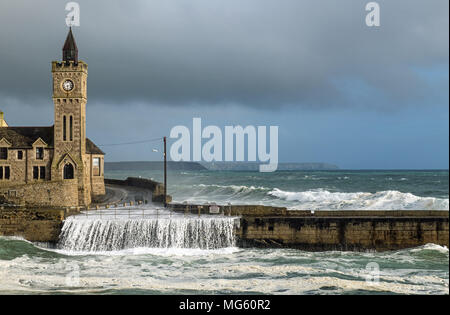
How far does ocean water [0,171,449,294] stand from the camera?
25438 mm

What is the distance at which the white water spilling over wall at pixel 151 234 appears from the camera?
1371 inches

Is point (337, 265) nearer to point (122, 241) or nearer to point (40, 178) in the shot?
point (122, 241)

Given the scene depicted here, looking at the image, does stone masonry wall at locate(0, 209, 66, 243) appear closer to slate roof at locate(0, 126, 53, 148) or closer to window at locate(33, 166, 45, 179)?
window at locate(33, 166, 45, 179)

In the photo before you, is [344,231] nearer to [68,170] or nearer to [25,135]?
[68,170]

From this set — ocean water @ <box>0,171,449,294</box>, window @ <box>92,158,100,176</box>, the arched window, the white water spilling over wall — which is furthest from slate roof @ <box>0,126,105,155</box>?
the white water spilling over wall

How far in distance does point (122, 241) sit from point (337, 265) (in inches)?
562

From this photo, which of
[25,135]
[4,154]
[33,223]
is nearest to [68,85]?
[25,135]

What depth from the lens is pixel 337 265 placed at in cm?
3055

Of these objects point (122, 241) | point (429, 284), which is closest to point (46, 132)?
point (122, 241)

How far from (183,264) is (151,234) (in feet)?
16.3

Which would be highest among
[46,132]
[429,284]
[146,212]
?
[46,132]

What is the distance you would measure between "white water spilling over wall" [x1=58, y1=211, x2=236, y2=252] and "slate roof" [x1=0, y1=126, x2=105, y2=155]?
47.1 ft

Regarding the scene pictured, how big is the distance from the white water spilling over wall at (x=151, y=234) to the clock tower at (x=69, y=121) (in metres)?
11.2

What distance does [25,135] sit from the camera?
48.0 metres
